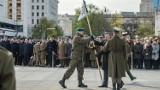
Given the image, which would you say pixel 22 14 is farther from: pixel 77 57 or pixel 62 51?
pixel 77 57

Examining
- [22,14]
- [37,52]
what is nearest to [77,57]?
[37,52]

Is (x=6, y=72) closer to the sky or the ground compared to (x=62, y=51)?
closer to the sky

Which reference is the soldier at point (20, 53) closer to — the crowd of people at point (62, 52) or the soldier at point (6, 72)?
the crowd of people at point (62, 52)

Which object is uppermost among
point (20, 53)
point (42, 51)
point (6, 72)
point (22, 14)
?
point (22, 14)

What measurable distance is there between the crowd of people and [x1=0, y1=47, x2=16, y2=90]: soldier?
19393mm

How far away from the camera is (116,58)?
12.0m

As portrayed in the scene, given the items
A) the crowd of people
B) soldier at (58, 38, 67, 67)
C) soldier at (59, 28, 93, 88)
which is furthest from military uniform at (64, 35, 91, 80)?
soldier at (58, 38, 67, 67)

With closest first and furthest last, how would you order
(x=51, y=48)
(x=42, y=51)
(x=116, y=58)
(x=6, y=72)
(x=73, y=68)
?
(x=6, y=72)
(x=116, y=58)
(x=73, y=68)
(x=51, y=48)
(x=42, y=51)

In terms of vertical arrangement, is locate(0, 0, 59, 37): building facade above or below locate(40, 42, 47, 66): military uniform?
above

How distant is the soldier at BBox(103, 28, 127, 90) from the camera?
11.9 m

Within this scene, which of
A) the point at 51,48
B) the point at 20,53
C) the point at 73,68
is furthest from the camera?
the point at 20,53

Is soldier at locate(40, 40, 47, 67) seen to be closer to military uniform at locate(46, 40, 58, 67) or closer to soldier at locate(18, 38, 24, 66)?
military uniform at locate(46, 40, 58, 67)

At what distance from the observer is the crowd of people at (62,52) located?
2300 centimetres

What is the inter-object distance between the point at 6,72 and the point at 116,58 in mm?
9649
